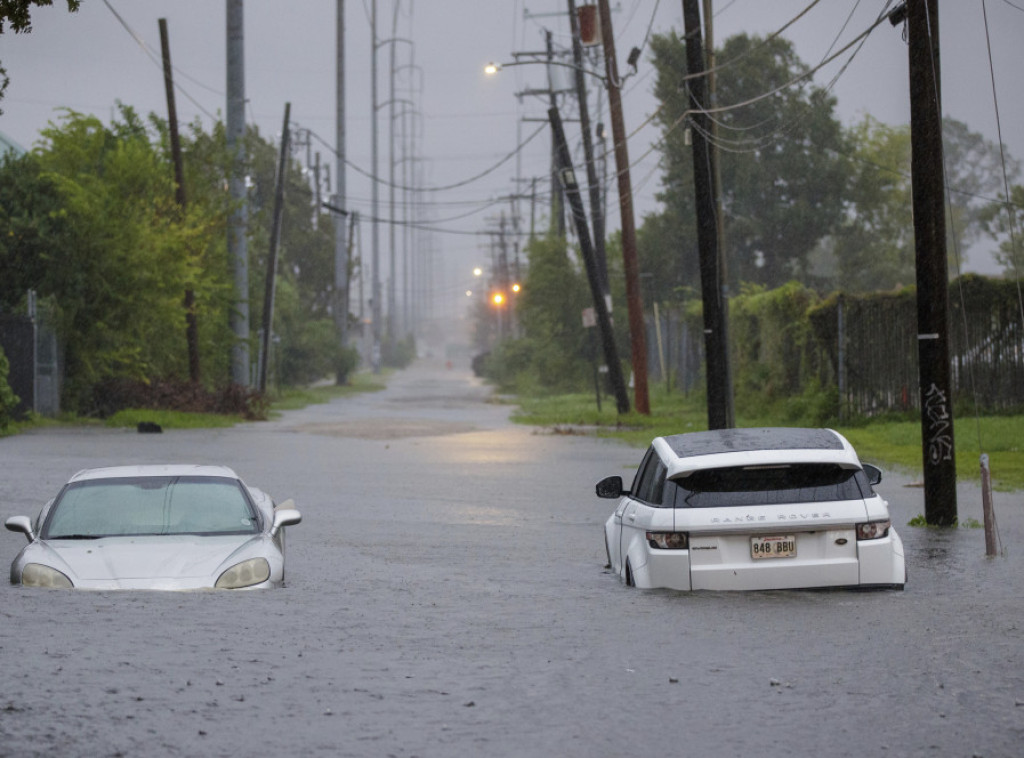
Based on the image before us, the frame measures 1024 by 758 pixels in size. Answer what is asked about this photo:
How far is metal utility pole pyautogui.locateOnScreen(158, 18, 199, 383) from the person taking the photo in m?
39.3

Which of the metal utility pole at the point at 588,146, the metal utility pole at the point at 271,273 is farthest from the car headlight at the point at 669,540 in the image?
the metal utility pole at the point at 271,273

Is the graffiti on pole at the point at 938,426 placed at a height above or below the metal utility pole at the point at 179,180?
below

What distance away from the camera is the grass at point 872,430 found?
73.3 ft

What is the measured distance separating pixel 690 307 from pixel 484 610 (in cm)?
3504

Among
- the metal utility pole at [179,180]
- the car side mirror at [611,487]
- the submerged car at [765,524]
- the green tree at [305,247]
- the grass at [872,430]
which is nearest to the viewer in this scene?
the submerged car at [765,524]

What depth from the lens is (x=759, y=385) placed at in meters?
35.7

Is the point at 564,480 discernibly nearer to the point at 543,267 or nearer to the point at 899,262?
the point at 543,267

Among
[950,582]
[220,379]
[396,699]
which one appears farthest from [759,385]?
[396,699]

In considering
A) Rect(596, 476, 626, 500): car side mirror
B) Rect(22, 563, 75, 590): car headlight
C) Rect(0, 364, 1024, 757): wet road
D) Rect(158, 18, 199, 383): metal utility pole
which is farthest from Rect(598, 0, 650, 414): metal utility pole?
Rect(22, 563, 75, 590): car headlight

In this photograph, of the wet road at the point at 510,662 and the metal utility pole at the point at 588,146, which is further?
the metal utility pole at the point at 588,146

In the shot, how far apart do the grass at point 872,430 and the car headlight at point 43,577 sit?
1238 centimetres

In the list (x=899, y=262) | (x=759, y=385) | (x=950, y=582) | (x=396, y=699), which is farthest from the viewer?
(x=899, y=262)

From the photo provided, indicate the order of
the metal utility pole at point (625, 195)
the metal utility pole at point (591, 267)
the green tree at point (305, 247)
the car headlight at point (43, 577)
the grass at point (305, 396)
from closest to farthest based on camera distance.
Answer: the car headlight at point (43, 577) < the metal utility pole at point (625, 195) < the metal utility pole at point (591, 267) < the grass at point (305, 396) < the green tree at point (305, 247)

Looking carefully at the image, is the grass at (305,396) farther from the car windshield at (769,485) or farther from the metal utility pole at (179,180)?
the car windshield at (769,485)
